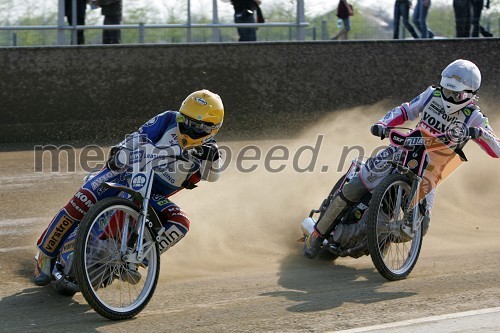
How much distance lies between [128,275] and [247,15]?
9.81m

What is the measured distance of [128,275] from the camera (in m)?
6.60

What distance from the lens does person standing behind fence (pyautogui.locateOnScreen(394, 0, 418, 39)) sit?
656 inches

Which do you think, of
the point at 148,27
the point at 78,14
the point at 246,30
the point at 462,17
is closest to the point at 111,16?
the point at 78,14

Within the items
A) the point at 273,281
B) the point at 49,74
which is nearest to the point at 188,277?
the point at 273,281

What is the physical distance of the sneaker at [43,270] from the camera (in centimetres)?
710

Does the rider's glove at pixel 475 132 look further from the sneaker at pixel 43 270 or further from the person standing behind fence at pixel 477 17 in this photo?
the person standing behind fence at pixel 477 17

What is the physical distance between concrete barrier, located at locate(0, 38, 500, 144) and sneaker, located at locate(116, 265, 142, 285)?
8.41 meters

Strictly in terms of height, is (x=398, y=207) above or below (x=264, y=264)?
above

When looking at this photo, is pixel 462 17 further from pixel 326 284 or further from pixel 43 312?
pixel 43 312

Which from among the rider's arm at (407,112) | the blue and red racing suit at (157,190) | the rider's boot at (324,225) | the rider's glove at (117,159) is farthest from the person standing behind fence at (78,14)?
the rider's glove at (117,159)

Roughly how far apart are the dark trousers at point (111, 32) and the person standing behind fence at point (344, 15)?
13.9ft

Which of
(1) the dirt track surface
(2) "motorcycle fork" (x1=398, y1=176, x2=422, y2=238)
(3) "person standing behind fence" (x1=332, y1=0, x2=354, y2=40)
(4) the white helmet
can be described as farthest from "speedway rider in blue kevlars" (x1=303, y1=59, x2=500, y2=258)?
(3) "person standing behind fence" (x1=332, y1=0, x2=354, y2=40)

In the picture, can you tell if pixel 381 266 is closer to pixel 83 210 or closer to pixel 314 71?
pixel 83 210

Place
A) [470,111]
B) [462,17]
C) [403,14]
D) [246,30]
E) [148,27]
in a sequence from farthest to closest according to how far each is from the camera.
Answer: [462,17] < [403,14] < [246,30] < [148,27] < [470,111]
